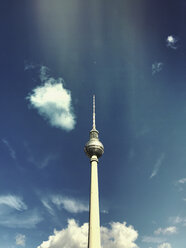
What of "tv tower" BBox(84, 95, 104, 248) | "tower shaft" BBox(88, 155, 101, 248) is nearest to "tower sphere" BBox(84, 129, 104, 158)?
"tv tower" BBox(84, 95, 104, 248)

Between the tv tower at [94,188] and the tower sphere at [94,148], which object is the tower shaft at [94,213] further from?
the tower sphere at [94,148]

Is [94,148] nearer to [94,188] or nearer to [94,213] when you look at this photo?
[94,188]

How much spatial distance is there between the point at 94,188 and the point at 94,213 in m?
8.22

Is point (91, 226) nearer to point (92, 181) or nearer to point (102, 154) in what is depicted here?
point (92, 181)

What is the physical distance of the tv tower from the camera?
204 feet

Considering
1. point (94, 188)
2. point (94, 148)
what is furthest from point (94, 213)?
point (94, 148)

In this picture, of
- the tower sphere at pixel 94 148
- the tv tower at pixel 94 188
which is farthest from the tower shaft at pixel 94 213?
the tower sphere at pixel 94 148

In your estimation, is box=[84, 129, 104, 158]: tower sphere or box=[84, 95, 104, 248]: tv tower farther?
box=[84, 129, 104, 158]: tower sphere

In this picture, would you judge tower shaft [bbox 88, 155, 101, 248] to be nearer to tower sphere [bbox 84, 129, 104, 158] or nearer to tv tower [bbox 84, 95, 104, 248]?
tv tower [bbox 84, 95, 104, 248]

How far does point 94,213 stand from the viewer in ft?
221

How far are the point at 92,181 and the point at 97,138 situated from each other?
23288 millimetres

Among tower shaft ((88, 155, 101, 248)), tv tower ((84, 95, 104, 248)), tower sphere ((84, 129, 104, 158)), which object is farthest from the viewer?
tower sphere ((84, 129, 104, 158))

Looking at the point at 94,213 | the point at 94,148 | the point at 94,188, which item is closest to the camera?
the point at 94,213

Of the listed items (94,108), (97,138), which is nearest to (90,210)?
(97,138)
